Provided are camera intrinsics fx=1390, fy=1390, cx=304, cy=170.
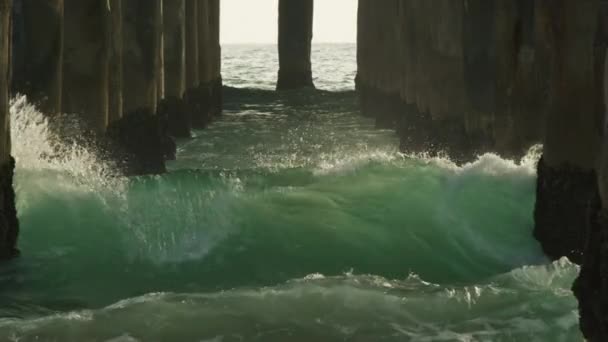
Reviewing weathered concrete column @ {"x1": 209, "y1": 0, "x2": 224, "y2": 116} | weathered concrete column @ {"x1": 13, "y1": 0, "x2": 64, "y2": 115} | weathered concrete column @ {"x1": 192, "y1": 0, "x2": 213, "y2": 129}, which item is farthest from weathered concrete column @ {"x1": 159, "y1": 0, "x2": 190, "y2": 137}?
weathered concrete column @ {"x1": 13, "y1": 0, "x2": 64, "y2": 115}

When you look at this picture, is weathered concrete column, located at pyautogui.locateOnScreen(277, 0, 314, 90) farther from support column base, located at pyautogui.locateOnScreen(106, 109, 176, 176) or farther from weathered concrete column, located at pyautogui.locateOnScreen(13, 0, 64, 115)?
weathered concrete column, located at pyautogui.locateOnScreen(13, 0, 64, 115)

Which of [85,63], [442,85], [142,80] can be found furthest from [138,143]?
[442,85]

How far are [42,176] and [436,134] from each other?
5.84 m

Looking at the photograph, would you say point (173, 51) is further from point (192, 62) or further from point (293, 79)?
point (293, 79)

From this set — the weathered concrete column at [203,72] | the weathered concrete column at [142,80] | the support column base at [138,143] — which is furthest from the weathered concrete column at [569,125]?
the weathered concrete column at [203,72]

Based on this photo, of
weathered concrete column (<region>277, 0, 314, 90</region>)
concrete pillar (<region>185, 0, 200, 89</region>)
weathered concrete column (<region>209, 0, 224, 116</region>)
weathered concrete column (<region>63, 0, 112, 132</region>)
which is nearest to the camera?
weathered concrete column (<region>63, 0, 112, 132</region>)

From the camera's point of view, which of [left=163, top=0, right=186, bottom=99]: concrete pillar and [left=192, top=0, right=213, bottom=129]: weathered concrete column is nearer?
[left=163, top=0, right=186, bottom=99]: concrete pillar

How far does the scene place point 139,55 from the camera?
599 inches

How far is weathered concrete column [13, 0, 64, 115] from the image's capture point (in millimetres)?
11281

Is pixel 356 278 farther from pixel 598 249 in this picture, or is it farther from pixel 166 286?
pixel 598 249

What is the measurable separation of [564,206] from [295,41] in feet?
74.3

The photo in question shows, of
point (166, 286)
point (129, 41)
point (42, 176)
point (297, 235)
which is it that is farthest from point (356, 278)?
point (129, 41)

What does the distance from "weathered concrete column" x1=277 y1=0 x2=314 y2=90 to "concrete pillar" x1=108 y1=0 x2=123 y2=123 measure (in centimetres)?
1803

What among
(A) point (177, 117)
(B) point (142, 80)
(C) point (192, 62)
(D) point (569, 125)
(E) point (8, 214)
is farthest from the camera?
(C) point (192, 62)
